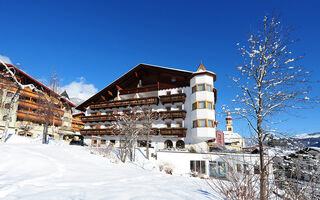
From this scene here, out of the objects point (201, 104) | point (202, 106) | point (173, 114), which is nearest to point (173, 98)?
point (173, 114)

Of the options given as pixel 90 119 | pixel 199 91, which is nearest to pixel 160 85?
pixel 199 91

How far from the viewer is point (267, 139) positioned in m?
6.67

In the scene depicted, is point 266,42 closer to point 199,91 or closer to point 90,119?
point 199,91

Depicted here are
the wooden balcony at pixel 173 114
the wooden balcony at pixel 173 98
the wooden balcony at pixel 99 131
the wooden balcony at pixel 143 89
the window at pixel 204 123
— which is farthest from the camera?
the wooden balcony at pixel 143 89

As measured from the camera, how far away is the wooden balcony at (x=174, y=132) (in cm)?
2726

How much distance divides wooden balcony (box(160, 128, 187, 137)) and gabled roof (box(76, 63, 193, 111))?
8431mm

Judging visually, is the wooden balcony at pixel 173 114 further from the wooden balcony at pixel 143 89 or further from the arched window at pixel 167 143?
the wooden balcony at pixel 143 89

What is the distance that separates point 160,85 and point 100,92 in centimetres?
1347

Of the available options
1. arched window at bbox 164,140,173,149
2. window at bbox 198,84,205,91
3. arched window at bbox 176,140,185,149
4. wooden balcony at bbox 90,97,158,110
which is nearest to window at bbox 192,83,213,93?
window at bbox 198,84,205,91

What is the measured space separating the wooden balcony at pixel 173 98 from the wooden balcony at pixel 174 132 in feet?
16.5

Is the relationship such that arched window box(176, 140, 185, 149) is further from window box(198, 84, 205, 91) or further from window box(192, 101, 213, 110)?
window box(198, 84, 205, 91)

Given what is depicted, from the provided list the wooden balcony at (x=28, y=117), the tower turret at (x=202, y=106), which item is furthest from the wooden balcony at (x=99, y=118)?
the tower turret at (x=202, y=106)

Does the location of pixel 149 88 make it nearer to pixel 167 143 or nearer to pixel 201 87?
pixel 201 87

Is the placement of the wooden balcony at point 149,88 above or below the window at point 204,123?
above
